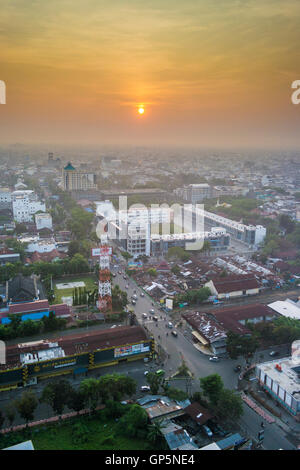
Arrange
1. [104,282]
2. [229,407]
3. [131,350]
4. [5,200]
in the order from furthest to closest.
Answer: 1. [5,200]
2. [104,282]
3. [131,350]
4. [229,407]

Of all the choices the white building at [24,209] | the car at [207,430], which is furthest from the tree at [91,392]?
the white building at [24,209]

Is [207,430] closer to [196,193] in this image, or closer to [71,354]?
[71,354]

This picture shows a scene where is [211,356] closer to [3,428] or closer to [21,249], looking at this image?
[3,428]

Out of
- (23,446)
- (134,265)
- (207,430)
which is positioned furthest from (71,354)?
(134,265)

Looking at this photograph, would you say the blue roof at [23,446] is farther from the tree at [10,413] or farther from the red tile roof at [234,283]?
the red tile roof at [234,283]

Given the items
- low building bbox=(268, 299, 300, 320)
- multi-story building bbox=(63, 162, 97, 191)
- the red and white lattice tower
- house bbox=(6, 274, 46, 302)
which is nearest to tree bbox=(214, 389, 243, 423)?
low building bbox=(268, 299, 300, 320)

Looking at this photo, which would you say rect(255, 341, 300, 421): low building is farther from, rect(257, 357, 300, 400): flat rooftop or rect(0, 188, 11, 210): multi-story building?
rect(0, 188, 11, 210): multi-story building
